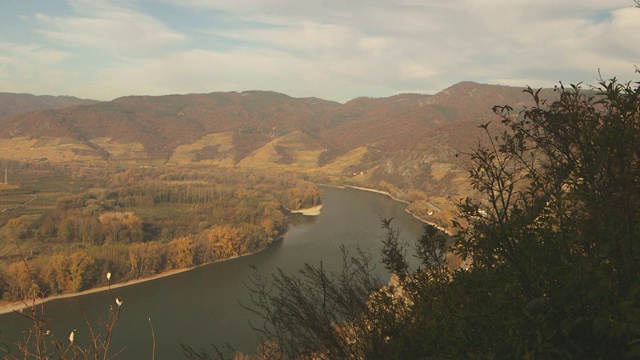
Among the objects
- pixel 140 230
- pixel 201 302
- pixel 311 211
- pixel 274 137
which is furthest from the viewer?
pixel 274 137

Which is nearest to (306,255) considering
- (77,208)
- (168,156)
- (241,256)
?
(241,256)

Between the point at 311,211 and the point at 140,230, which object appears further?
the point at 311,211

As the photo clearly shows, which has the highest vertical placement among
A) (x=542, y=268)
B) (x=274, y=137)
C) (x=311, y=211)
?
(x=542, y=268)

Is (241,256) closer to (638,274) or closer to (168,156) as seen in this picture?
(638,274)

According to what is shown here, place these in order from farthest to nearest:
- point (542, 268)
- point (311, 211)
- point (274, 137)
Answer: point (274, 137) < point (311, 211) < point (542, 268)

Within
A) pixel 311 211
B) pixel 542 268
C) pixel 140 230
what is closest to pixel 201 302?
pixel 140 230

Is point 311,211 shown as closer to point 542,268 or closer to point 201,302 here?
point 201,302

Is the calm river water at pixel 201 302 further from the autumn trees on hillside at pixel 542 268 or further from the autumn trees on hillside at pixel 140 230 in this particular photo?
the autumn trees on hillside at pixel 542 268

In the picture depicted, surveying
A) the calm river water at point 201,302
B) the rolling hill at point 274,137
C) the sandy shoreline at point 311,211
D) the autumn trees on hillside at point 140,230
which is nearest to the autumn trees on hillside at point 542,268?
the calm river water at point 201,302

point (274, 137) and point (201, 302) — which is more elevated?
point (274, 137)
